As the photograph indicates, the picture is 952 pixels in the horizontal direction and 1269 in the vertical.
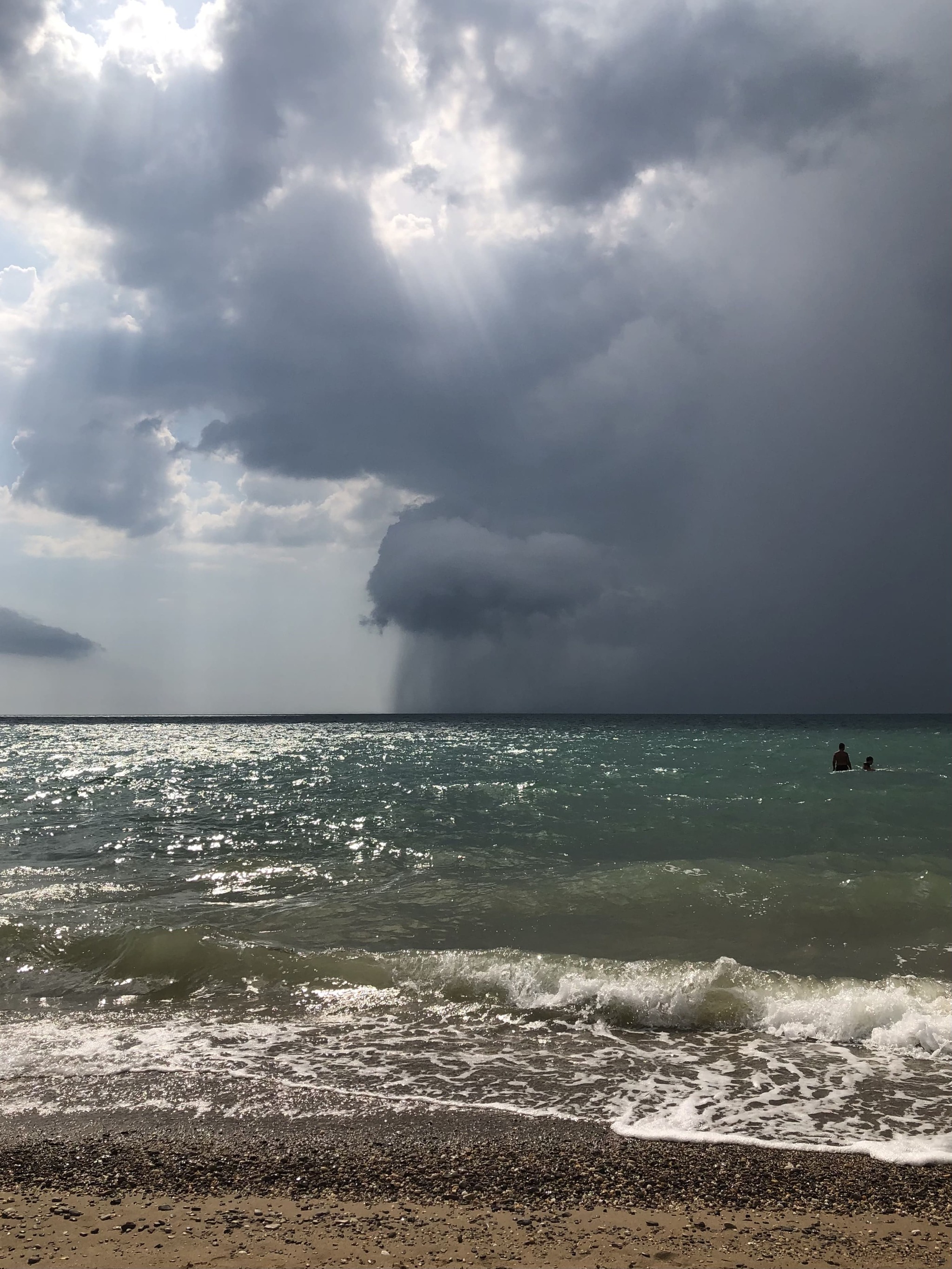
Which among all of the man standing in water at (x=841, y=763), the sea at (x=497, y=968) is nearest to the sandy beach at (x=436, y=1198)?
the sea at (x=497, y=968)

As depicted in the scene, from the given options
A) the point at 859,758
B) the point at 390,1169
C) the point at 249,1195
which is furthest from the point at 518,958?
the point at 859,758

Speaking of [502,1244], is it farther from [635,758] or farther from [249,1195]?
[635,758]

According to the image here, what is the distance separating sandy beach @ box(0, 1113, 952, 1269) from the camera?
4.58 m

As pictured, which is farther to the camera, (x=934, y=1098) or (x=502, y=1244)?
(x=934, y=1098)

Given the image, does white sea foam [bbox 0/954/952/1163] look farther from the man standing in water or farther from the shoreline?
the man standing in water

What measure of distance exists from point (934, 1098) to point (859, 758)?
177ft

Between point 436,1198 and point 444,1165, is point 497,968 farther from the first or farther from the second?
point 436,1198

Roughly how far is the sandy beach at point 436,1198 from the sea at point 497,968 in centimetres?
38

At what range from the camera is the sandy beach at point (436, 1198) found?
4578mm

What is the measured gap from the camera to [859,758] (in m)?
54.6

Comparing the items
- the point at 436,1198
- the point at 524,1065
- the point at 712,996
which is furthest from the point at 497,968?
the point at 436,1198

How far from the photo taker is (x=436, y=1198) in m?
5.23

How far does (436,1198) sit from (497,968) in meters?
5.01

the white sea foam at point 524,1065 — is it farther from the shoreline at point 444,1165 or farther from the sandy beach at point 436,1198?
the sandy beach at point 436,1198
